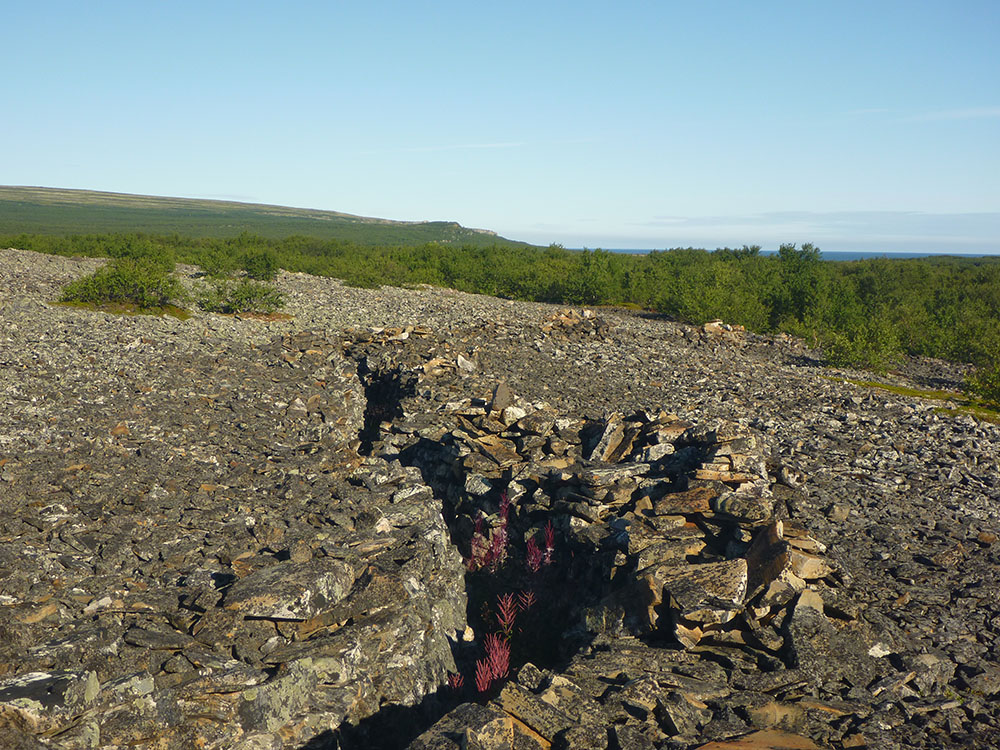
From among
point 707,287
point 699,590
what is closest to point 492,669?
point 699,590

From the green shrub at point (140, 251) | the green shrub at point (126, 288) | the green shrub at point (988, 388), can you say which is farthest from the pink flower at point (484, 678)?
the green shrub at point (140, 251)

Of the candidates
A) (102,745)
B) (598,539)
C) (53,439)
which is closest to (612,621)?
(598,539)

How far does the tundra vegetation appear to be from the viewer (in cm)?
2848

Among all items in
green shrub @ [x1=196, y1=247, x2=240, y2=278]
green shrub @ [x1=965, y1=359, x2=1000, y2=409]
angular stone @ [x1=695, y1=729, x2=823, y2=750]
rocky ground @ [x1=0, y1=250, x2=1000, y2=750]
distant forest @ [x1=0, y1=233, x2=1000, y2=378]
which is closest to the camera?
angular stone @ [x1=695, y1=729, x2=823, y2=750]

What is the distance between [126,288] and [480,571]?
79.9ft

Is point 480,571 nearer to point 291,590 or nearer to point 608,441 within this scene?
point 608,441

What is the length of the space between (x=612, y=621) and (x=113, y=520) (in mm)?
6412

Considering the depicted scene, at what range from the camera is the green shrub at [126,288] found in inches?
1073

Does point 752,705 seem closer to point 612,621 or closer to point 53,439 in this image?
point 612,621

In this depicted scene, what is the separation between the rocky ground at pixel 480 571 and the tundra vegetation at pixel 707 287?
1336 centimetres

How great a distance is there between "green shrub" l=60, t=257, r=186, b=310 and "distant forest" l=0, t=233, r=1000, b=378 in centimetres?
1396

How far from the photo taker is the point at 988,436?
14.9 metres

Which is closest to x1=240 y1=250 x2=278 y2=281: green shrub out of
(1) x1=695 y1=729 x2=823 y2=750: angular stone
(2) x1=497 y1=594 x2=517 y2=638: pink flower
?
(2) x1=497 y1=594 x2=517 y2=638: pink flower

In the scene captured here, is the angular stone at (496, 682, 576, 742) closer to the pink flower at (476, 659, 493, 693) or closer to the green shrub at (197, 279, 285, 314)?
the pink flower at (476, 659, 493, 693)
